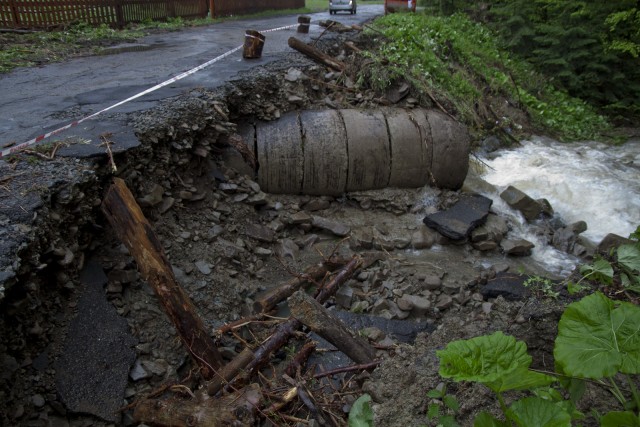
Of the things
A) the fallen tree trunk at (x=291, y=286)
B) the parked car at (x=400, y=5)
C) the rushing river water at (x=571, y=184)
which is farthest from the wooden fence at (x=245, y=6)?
the fallen tree trunk at (x=291, y=286)

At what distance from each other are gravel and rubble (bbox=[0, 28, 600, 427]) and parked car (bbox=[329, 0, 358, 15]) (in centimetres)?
1221

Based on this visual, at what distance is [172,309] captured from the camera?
2.85m

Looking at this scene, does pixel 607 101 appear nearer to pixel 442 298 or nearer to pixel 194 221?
pixel 442 298

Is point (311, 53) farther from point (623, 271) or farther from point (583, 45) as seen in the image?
point (583, 45)

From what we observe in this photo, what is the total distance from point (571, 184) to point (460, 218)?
255 centimetres

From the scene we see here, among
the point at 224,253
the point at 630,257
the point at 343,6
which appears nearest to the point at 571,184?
the point at 630,257

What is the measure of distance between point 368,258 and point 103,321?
2539 mm

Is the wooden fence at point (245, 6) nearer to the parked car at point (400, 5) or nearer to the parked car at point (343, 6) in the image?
the parked car at point (343, 6)

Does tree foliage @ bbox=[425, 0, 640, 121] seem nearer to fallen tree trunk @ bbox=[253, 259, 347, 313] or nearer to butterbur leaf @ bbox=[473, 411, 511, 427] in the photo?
fallen tree trunk @ bbox=[253, 259, 347, 313]

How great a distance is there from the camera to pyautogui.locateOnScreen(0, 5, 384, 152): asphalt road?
4297 mm

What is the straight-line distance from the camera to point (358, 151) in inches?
216

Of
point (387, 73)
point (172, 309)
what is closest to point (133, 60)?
point (387, 73)

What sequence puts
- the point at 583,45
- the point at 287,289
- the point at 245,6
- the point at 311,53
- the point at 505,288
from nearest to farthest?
1. the point at 287,289
2. the point at 505,288
3. the point at 311,53
4. the point at 583,45
5. the point at 245,6

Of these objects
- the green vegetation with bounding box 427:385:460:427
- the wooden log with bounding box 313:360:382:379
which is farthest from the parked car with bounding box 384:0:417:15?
the green vegetation with bounding box 427:385:460:427
